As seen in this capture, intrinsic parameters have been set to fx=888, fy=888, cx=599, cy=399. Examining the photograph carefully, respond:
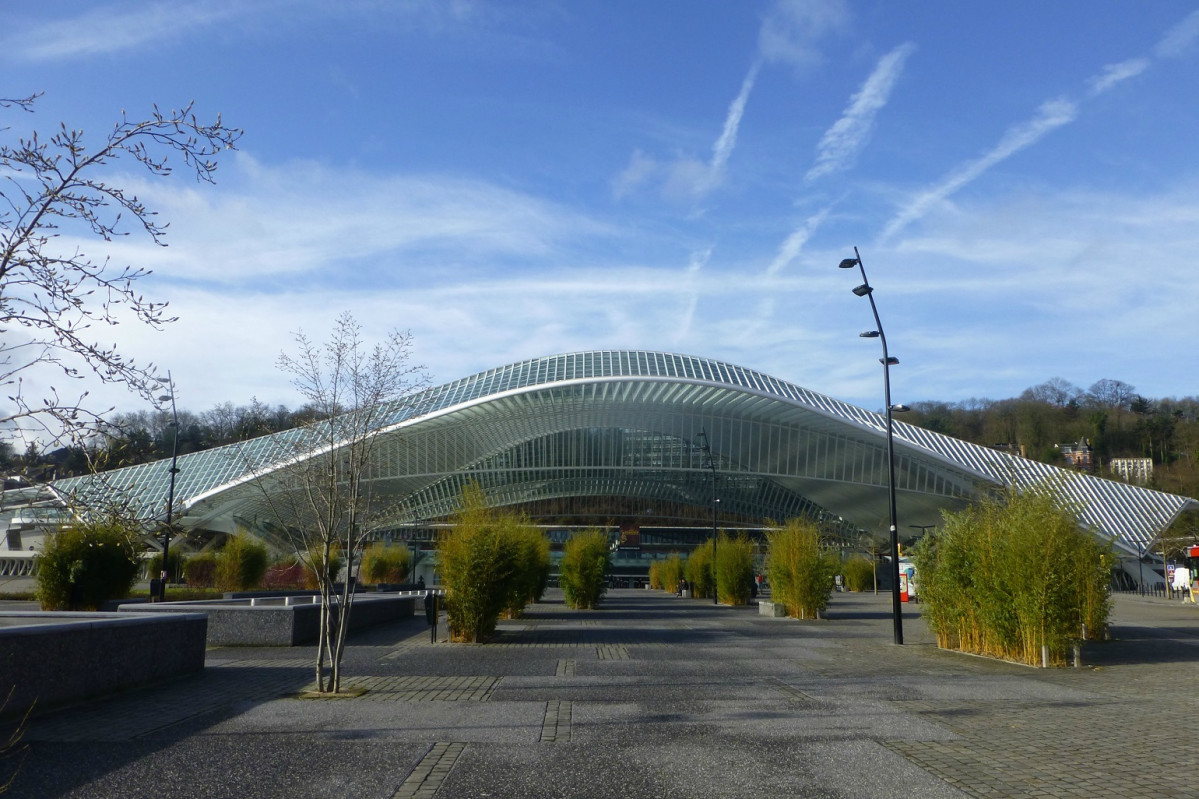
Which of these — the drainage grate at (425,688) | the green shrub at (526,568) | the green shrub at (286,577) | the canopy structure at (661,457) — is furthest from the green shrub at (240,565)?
the drainage grate at (425,688)

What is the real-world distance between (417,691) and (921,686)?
6.87m

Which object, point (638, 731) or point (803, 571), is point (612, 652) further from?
point (803, 571)

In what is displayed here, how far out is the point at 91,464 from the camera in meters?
4.20

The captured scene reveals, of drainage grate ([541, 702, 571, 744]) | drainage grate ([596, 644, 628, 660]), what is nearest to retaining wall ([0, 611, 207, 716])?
drainage grate ([541, 702, 571, 744])

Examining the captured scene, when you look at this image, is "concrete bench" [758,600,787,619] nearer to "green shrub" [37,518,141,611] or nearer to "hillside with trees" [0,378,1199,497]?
"green shrub" [37,518,141,611]

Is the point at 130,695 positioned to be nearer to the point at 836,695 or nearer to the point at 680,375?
the point at 836,695

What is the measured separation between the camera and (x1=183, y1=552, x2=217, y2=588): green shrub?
43.1 m

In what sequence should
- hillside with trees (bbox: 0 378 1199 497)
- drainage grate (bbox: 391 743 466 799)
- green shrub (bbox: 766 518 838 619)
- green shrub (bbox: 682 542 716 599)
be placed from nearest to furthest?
drainage grate (bbox: 391 743 466 799) → green shrub (bbox: 766 518 838 619) → green shrub (bbox: 682 542 716 599) → hillside with trees (bbox: 0 378 1199 497)

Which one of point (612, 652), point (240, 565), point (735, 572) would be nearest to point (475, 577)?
point (612, 652)

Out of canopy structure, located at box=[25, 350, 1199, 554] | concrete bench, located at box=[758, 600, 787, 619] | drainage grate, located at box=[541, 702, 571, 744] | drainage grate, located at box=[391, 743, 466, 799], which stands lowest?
concrete bench, located at box=[758, 600, 787, 619]

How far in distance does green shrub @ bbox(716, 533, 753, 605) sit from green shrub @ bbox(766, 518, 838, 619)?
7.50 m

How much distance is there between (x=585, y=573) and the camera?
111 feet

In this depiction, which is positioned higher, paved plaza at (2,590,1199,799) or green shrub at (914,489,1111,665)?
green shrub at (914,489,1111,665)

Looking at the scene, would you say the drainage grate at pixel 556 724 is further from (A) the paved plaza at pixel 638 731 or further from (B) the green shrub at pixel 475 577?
(B) the green shrub at pixel 475 577
